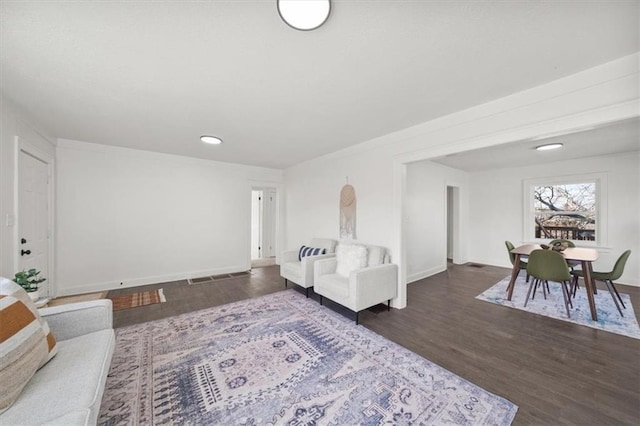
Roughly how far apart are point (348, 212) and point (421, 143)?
1609 mm

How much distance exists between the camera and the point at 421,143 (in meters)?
2.99

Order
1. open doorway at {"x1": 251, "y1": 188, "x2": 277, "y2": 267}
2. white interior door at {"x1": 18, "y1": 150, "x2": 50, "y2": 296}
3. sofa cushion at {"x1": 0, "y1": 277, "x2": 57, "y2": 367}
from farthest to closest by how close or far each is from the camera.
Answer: open doorway at {"x1": 251, "y1": 188, "x2": 277, "y2": 267} → white interior door at {"x1": 18, "y1": 150, "x2": 50, "y2": 296} → sofa cushion at {"x1": 0, "y1": 277, "x2": 57, "y2": 367}

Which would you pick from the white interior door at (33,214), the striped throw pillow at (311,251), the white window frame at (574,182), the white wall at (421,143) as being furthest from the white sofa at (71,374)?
the white window frame at (574,182)

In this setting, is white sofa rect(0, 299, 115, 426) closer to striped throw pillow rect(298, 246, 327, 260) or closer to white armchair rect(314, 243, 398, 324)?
white armchair rect(314, 243, 398, 324)

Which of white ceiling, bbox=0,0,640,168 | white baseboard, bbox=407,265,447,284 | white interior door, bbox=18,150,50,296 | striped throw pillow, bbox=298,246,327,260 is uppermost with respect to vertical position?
white ceiling, bbox=0,0,640,168

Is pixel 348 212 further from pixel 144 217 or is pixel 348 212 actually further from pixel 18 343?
pixel 144 217

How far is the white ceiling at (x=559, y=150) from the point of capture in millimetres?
3295

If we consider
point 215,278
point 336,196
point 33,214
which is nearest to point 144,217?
point 33,214

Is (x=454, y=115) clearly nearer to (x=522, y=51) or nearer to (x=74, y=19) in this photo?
(x=522, y=51)

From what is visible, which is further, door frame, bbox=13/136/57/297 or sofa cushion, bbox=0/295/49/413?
door frame, bbox=13/136/57/297

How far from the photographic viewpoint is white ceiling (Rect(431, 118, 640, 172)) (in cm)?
329

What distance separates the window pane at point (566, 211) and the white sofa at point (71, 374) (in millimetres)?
7562

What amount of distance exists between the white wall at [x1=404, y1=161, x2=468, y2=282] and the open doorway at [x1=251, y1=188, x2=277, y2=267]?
409cm

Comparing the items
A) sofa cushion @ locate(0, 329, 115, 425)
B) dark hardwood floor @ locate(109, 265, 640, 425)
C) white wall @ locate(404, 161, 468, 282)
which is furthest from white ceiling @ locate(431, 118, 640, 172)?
sofa cushion @ locate(0, 329, 115, 425)
